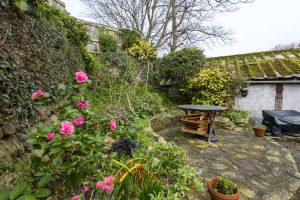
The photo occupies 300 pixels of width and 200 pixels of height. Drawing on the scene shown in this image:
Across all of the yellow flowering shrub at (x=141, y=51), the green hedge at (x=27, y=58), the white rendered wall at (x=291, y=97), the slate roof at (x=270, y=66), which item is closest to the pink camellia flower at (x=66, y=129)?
→ the green hedge at (x=27, y=58)

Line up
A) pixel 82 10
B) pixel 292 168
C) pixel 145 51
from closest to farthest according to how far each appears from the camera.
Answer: pixel 292 168, pixel 145 51, pixel 82 10

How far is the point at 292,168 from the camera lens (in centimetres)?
362

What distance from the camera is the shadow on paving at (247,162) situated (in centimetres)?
283

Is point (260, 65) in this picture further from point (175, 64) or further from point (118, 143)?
point (118, 143)

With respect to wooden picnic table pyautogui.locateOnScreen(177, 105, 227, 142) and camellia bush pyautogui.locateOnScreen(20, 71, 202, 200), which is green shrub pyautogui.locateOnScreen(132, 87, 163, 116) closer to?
wooden picnic table pyautogui.locateOnScreen(177, 105, 227, 142)

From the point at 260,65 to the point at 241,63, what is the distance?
991 millimetres

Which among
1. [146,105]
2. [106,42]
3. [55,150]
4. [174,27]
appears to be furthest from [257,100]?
[55,150]

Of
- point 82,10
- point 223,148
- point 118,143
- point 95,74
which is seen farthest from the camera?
point 82,10

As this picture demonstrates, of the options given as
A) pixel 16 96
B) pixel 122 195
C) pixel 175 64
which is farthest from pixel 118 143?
pixel 175 64

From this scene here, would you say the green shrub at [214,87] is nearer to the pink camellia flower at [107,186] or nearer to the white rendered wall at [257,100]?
the white rendered wall at [257,100]

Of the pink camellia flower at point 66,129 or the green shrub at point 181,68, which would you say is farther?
the green shrub at point 181,68

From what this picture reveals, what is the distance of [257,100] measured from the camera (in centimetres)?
802

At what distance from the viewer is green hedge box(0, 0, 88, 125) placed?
6.95ft

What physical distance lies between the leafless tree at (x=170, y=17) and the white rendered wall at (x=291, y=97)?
610 centimetres
